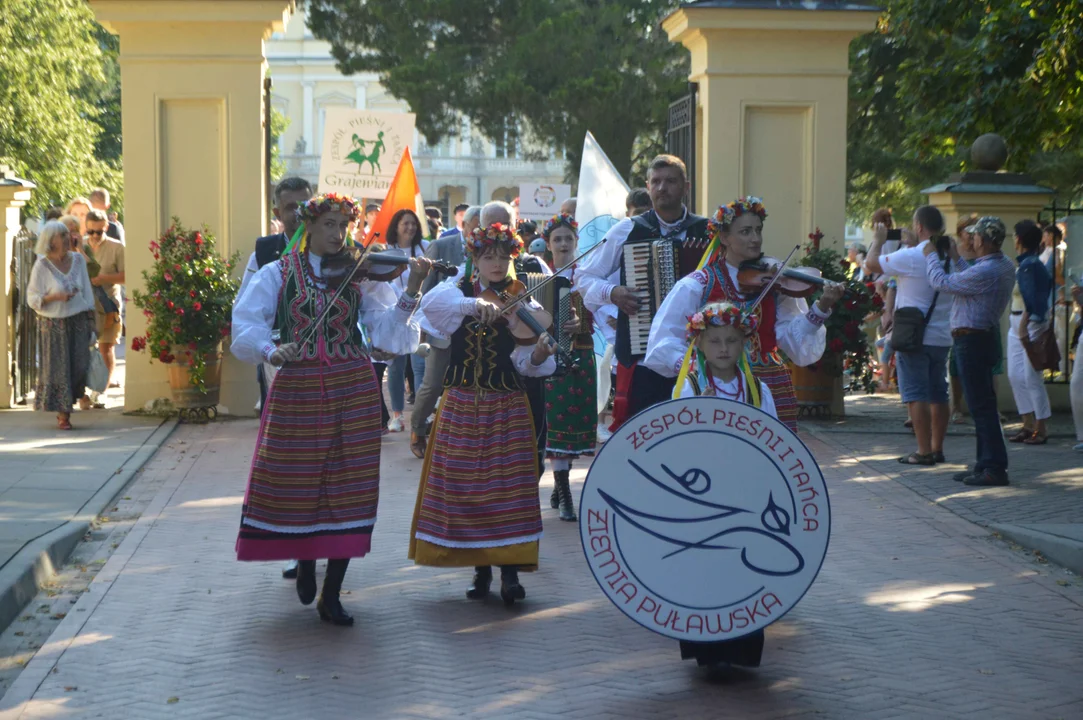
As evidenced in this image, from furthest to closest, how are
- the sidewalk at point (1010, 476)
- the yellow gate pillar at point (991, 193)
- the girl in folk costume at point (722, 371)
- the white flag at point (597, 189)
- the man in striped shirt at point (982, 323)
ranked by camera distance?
1. the yellow gate pillar at point (991, 193)
2. the white flag at point (597, 189)
3. the man in striped shirt at point (982, 323)
4. the sidewalk at point (1010, 476)
5. the girl in folk costume at point (722, 371)

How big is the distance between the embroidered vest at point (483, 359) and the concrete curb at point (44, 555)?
2.24m

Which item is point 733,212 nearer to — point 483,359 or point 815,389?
point 483,359

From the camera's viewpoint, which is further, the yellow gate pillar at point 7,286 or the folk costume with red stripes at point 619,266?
the yellow gate pillar at point 7,286

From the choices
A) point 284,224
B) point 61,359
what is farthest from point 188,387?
point 284,224

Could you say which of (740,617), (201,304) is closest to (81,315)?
(201,304)

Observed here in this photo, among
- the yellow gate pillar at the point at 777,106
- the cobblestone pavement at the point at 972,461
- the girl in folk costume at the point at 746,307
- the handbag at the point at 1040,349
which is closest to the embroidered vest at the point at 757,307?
the girl in folk costume at the point at 746,307

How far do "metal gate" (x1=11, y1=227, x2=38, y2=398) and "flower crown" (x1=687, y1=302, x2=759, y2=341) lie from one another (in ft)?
31.8

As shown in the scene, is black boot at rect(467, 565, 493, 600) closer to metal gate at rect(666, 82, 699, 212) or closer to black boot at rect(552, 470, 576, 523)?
black boot at rect(552, 470, 576, 523)

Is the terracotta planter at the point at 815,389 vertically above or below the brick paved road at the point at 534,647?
above

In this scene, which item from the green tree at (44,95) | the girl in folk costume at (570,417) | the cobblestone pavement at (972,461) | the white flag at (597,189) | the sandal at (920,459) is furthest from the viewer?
the green tree at (44,95)

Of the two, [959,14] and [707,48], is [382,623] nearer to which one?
[707,48]

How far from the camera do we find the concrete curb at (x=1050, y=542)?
747 cm

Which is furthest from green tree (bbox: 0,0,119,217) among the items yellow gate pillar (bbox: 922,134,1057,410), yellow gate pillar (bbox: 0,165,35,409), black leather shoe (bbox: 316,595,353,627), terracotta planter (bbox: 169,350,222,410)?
black leather shoe (bbox: 316,595,353,627)

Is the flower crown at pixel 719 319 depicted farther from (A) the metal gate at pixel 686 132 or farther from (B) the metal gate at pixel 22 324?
(B) the metal gate at pixel 22 324
